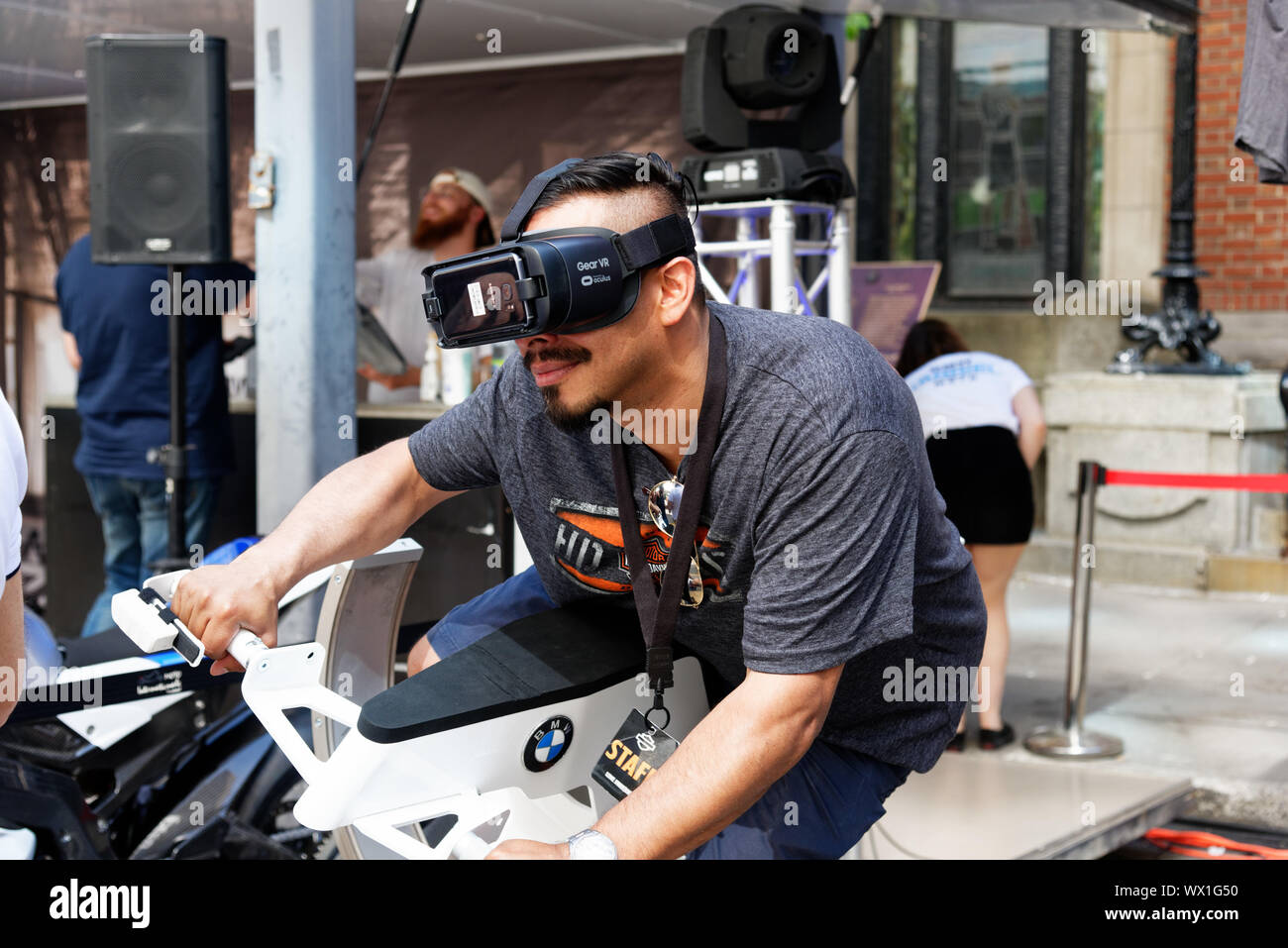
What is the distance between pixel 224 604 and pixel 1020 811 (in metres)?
2.61

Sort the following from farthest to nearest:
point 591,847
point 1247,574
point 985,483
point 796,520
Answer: point 1247,574 < point 985,483 < point 796,520 < point 591,847

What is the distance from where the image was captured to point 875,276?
661 cm

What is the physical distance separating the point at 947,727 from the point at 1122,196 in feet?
24.2

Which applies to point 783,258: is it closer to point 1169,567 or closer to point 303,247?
point 303,247

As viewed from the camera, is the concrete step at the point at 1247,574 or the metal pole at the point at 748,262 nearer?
the metal pole at the point at 748,262

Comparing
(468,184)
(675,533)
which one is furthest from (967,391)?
(675,533)

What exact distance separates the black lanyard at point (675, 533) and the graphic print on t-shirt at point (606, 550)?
0.03 metres

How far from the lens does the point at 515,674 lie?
6.53ft

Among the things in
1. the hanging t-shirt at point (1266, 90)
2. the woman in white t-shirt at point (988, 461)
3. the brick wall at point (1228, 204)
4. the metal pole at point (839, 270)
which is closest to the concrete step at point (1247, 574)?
the brick wall at point (1228, 204)

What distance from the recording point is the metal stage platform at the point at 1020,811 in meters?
3.60

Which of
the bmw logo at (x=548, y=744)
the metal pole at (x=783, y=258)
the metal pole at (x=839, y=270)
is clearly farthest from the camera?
the metal pole at (x=839, y=270)

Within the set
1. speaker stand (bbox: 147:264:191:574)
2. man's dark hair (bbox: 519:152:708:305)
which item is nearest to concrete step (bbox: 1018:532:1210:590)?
speaker stand (bbox: 147:264:191:574)

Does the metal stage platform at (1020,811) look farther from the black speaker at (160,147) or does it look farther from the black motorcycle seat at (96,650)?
the black speaker at (160,147)
